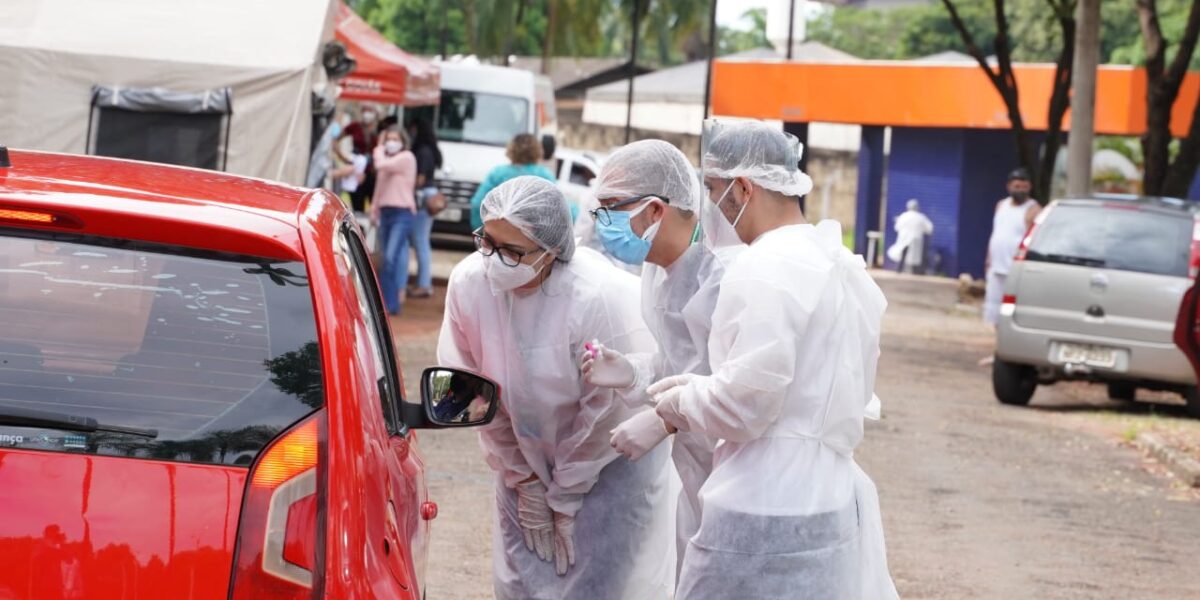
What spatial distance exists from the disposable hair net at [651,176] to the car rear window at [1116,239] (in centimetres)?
1003

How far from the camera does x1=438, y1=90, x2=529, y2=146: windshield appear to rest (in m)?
28.0

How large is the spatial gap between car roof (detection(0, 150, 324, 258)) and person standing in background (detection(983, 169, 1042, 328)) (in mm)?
15766

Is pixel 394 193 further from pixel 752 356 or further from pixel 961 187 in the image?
pixel 961 187

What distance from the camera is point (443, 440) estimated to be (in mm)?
11711

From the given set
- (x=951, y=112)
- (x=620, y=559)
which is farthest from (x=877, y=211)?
(x=620, y=559)

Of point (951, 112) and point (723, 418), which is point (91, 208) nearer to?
point (723, 418)

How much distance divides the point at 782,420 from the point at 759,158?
68 cm

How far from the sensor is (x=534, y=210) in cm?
498

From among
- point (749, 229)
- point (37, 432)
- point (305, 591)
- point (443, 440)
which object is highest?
point (749, 229)

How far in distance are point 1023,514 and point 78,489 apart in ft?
25.8

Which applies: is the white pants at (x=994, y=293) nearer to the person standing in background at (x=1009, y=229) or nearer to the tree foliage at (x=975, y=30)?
the person standing in background at (x=1009, y=229)

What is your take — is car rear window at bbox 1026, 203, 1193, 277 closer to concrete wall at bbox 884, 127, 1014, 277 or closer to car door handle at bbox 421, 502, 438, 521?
car door handle at bbox 421, 502, 438, 521

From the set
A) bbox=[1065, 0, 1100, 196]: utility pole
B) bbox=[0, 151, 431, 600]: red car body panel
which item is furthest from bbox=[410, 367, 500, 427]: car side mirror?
bbox=[1065, 0, 1100, 196]: utility pole

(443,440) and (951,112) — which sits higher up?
(951,112)
